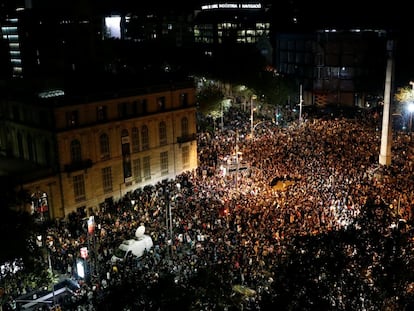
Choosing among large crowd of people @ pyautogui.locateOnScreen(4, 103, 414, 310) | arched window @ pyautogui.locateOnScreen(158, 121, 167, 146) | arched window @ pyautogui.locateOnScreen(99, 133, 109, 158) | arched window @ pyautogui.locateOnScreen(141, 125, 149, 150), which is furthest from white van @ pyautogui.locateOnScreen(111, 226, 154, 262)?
arched window @ pyautogui.locateOnScreen(158, 121, 167, 146)

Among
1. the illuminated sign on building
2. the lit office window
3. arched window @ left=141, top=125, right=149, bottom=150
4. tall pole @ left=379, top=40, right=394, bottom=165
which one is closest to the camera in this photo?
tall pole @ left=379, top=40, right=394, bottom=165

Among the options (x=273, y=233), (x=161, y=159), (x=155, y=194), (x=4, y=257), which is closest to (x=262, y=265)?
(x=273, y=233)

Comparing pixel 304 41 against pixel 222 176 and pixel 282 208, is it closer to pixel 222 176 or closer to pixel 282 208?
pixel 222 176

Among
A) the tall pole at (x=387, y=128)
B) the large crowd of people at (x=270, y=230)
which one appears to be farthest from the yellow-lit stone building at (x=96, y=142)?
the tall pole at (x=387, y=128)

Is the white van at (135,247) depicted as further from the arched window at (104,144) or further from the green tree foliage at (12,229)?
the arched window at (104,144)

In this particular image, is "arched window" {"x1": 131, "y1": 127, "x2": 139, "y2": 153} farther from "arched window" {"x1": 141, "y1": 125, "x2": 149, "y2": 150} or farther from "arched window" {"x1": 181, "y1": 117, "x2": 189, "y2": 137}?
"arched window" {"x1": 181, "y1": 117, "x2": 189, "y2": 137}

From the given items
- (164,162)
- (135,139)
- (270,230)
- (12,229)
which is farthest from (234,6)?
(12,229)
